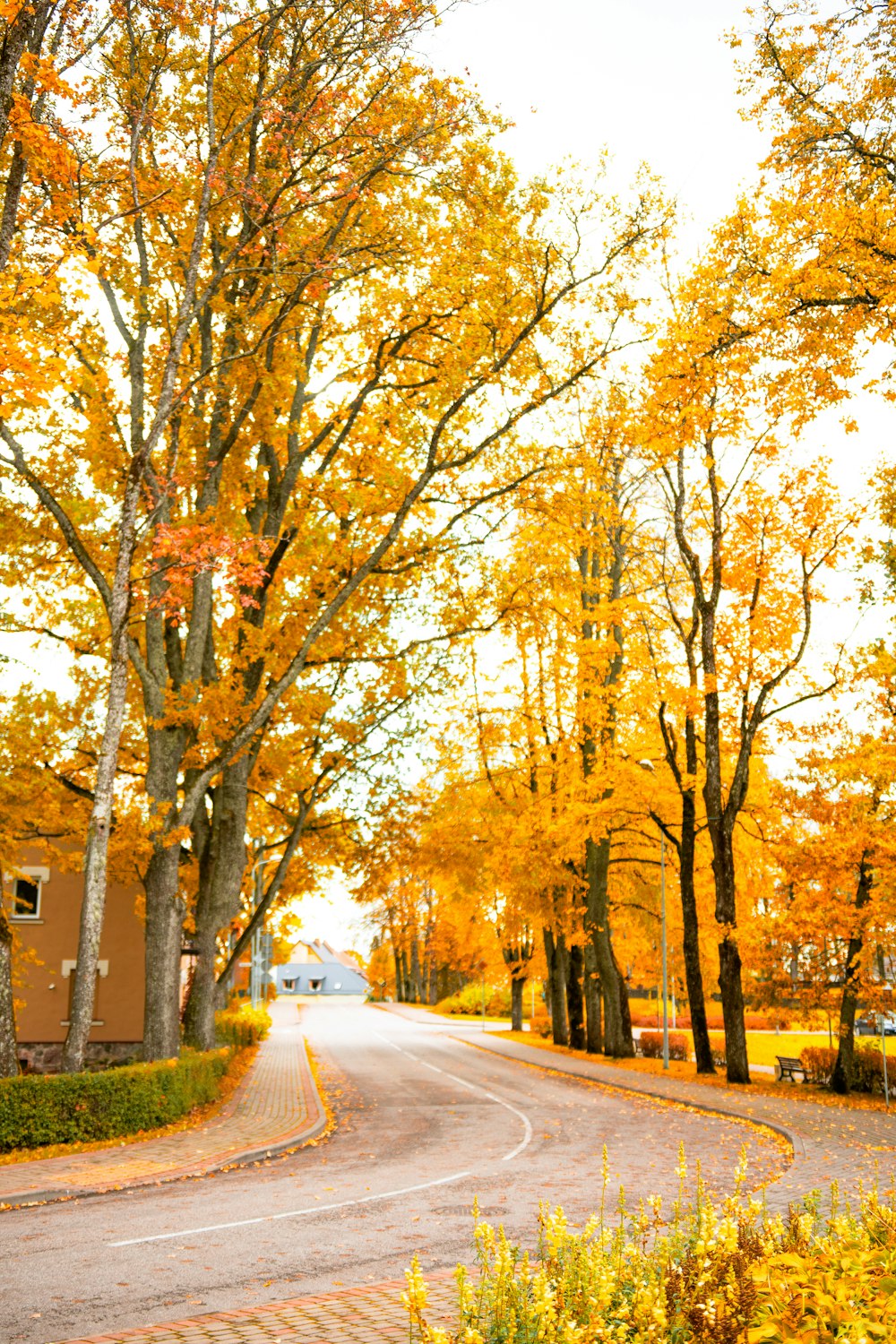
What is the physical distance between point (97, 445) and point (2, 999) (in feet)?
26.8

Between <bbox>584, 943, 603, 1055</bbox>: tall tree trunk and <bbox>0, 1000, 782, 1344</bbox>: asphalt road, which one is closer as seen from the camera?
<bbox>0, 1000, 782, 1344</bbox>: asphalt road

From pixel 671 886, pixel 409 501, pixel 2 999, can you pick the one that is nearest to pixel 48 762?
pixel 2 999

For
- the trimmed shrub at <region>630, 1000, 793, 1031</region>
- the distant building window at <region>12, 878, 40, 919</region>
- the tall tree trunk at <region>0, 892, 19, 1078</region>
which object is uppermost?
the distant building window at <region>12, 878, 40, 919</region>

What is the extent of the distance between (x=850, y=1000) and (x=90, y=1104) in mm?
16104

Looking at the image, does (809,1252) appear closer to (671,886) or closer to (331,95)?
(331,95)

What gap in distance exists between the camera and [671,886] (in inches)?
1363

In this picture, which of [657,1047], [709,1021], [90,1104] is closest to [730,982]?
[657,1047]

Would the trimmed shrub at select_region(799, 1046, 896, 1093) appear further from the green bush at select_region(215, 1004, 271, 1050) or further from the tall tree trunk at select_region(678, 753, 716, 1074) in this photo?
the green bush at select_region(215, 1004, 271, 1050)

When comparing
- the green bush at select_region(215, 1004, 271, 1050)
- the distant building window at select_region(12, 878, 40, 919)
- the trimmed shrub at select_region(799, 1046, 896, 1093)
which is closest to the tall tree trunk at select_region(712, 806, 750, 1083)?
the trimmed shrub at select_region(799, 1046, 896, 1093)

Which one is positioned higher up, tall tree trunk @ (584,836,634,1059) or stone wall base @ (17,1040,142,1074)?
tall tree trunk @ (584,836,634,1059)

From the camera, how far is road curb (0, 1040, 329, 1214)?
10.9m

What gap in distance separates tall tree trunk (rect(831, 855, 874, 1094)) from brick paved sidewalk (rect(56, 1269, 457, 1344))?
721 inches

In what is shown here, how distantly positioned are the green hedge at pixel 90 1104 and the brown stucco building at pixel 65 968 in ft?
38.8

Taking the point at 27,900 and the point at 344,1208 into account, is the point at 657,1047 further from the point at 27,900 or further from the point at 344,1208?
the point at 344,1208
